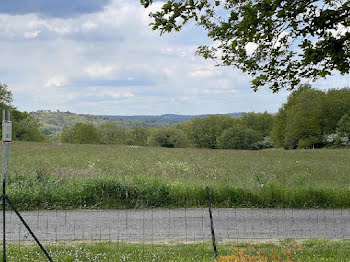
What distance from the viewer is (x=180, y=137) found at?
81938 millimetres

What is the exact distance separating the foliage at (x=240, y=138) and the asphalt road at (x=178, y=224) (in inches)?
2539

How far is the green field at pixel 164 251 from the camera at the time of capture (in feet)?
21.3

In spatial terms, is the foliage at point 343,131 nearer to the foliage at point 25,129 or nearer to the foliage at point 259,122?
the foliage at point 259,122

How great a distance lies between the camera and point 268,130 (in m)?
84.6

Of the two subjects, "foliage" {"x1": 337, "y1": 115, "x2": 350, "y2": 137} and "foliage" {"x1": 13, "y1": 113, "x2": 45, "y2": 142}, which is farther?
"foliage" {"x1": 13, "y1": 113, "x2": 45, "y2": 142}

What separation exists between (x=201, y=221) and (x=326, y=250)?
3127mm

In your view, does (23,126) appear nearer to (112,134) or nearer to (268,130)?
(112,134)

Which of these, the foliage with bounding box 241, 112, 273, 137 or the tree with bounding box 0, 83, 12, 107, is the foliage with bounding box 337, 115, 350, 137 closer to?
the foliage with bounding box 241, 112, 273, 137

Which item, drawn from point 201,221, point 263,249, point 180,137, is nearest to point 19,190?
point 201,221

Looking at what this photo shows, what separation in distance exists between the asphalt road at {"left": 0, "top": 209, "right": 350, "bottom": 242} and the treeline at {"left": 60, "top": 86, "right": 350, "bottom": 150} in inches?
1909

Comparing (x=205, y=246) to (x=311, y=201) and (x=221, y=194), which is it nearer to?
(x=221, y=194)

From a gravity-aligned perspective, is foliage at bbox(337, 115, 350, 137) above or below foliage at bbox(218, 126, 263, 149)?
above

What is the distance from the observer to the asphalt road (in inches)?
331

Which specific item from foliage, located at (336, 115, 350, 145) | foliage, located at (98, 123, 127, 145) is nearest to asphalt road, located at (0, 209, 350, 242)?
foliage, located at (336, 115, 350, 145)
